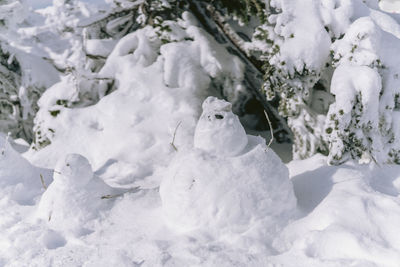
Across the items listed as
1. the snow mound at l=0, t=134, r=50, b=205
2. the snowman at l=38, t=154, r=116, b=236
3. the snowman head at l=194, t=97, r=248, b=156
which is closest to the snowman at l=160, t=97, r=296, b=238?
the snowman head at l=194, t=97, r=248, b=156

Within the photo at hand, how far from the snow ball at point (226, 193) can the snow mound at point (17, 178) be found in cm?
190

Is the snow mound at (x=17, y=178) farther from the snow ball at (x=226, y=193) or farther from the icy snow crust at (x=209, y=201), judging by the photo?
the snow ball at (x=226, y=193)

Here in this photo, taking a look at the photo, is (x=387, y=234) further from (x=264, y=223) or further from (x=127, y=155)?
(x=127, y=155)

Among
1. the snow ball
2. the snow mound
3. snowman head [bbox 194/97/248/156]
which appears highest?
snowman head [bbox 194/97/248/156]

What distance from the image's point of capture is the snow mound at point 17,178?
12.8 ft

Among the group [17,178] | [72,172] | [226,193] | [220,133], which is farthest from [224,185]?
[17,178]

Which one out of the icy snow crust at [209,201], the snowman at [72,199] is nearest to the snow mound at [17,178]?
the icy snow crust at [209,201]

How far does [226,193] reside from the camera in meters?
2.83

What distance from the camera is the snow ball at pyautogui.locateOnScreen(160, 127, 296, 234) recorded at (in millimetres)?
2828

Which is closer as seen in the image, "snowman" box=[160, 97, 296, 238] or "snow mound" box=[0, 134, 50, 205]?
"snowman" box=[160, 97, 296, 238]

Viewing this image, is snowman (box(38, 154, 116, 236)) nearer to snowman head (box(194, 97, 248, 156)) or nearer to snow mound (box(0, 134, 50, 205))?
snow mound (box(0, 134, 50, 205))

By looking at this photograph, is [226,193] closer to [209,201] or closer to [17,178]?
[209,201]

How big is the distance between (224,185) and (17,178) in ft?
8.83

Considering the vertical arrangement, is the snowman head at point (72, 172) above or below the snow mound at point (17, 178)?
above
